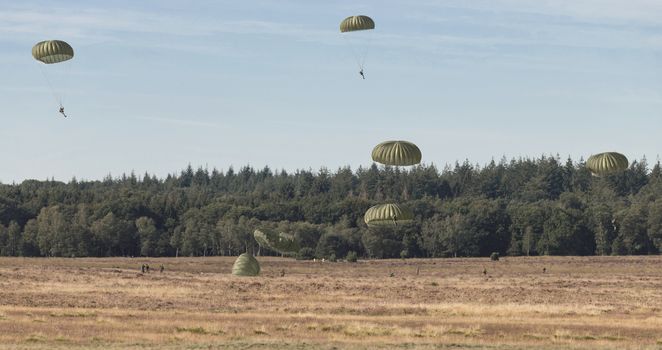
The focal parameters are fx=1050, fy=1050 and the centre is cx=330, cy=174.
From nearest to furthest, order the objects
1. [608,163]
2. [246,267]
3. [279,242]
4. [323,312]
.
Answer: [323,312], [608,163], [246,267], [279,242]

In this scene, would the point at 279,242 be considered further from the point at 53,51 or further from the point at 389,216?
the point at 53,51

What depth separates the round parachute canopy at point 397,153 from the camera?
276 feet

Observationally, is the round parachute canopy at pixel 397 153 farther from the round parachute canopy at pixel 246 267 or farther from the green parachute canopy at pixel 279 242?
the green parachute canopy at pixel 279 242

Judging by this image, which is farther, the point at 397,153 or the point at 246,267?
the point at 246,267

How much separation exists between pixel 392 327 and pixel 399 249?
441ft

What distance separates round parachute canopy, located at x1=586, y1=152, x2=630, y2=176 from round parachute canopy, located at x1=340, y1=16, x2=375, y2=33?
25.9m

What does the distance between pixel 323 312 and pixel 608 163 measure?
4398 cm

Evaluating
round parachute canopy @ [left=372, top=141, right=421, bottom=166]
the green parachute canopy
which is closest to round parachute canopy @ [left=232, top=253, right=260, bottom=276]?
Result: the green parachute canopy

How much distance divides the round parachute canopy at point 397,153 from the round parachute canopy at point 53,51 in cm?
2600

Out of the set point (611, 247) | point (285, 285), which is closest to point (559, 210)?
point (611, 247)

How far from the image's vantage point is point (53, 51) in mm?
83625

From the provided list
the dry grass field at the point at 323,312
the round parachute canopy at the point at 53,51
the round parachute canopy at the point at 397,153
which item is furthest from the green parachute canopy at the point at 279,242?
the round parachute canopy at the point at 53,51

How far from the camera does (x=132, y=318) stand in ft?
180

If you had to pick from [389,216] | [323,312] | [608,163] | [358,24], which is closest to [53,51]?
[358,24]
